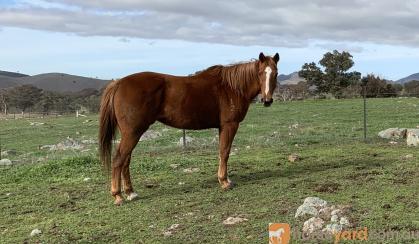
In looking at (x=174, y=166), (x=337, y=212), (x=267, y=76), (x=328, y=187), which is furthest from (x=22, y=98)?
(x=337, y=212)

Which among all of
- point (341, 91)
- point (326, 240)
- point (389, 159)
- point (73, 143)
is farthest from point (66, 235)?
point (341, 91)

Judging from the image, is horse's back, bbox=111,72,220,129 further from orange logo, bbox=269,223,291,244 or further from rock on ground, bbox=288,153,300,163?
orange logo, bbox=269,223,291,244

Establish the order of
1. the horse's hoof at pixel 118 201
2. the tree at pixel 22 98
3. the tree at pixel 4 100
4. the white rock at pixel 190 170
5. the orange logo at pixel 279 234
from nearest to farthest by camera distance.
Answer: the orange logo at pixel 279 234 → the horse's hoof at pixel 118 201 → the white rock at pixel 190 170 → the tree at pixel 4 100 → the tree at pixel 22 98

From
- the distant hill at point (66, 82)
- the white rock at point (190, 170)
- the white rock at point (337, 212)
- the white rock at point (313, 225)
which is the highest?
the distant hill at point (66, 82)

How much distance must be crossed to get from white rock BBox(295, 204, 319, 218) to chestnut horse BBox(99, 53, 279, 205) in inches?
81.1

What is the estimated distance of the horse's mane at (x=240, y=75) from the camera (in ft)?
25.4

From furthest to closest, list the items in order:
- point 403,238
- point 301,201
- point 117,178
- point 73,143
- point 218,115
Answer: point 73,143 < point 218,115 < point 117,178 < point 301,201 < point 403,238

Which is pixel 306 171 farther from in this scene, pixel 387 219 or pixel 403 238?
pixel 403 238

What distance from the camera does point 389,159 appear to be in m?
9.24

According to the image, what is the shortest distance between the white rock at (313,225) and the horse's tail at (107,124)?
3434mm

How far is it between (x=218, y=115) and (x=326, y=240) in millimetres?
3505

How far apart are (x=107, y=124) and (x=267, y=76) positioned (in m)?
2.53

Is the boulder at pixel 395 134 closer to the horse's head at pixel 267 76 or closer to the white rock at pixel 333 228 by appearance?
the horse's head at pixel 267 76

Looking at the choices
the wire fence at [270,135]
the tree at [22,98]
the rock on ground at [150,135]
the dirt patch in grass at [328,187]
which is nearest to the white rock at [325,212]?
the dirt patch in grass at [328,187]
